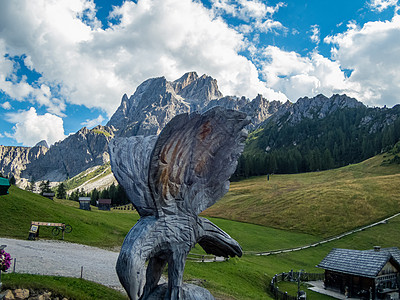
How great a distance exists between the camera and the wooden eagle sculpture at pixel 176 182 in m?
5.87

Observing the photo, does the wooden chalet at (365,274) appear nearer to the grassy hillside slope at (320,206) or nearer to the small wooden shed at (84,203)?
the grassy hillside slope at (320,206)

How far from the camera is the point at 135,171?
6145 millimetres

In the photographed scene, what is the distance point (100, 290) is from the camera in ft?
A: 39.8

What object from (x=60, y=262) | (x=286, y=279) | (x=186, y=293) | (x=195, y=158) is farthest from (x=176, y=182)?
(x=286, y=279)

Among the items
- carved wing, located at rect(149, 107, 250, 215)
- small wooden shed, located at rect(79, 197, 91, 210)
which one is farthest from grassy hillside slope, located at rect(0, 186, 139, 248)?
small wooden shed, located at rect(79, 197, 91, 210)

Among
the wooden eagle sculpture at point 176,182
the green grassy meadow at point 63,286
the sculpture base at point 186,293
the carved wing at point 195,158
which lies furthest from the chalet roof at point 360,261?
the carved wing at point 195,158

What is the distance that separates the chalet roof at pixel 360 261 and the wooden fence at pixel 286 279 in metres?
2.33

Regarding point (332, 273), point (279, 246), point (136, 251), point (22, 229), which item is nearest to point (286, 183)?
point (279, 246)

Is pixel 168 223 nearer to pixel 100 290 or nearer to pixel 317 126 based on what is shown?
pixel 100 290

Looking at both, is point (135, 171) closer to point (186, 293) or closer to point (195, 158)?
point (195, 158)

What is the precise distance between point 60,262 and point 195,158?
45.6 ft

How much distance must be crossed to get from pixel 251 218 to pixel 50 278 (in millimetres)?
44893

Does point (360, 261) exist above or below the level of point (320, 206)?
below

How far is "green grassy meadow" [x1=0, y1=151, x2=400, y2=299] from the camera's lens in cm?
2327
